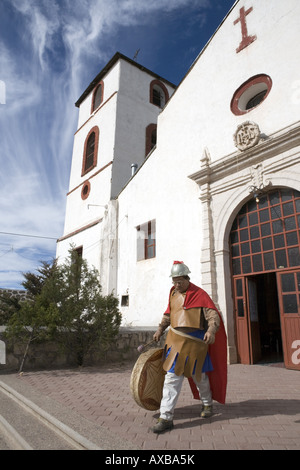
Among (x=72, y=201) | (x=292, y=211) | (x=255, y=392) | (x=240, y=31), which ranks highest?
(x=240, y=31)

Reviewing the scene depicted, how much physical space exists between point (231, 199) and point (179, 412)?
5.83 metres

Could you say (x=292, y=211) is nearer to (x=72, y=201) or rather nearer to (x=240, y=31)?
(x=240, y=31)

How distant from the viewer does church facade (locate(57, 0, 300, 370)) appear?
7254 millimetres

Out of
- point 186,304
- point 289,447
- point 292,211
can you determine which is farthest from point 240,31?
point 289,447

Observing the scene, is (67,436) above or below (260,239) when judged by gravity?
below

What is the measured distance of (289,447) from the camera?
255cm

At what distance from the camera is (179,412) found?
143 inches

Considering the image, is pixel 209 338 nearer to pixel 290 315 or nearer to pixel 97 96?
pixel 290 315

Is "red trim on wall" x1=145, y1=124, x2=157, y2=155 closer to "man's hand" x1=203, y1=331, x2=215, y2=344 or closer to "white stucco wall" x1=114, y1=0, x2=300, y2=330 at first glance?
"white stucco wall" x1=114, y1=0, x2=300, y2=330

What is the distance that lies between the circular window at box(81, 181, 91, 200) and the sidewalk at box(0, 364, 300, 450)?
11.1 metres

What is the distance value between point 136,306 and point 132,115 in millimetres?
10553

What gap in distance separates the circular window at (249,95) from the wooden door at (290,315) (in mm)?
4682

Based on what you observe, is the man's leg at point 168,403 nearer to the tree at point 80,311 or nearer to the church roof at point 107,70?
the tree at point 80,311
